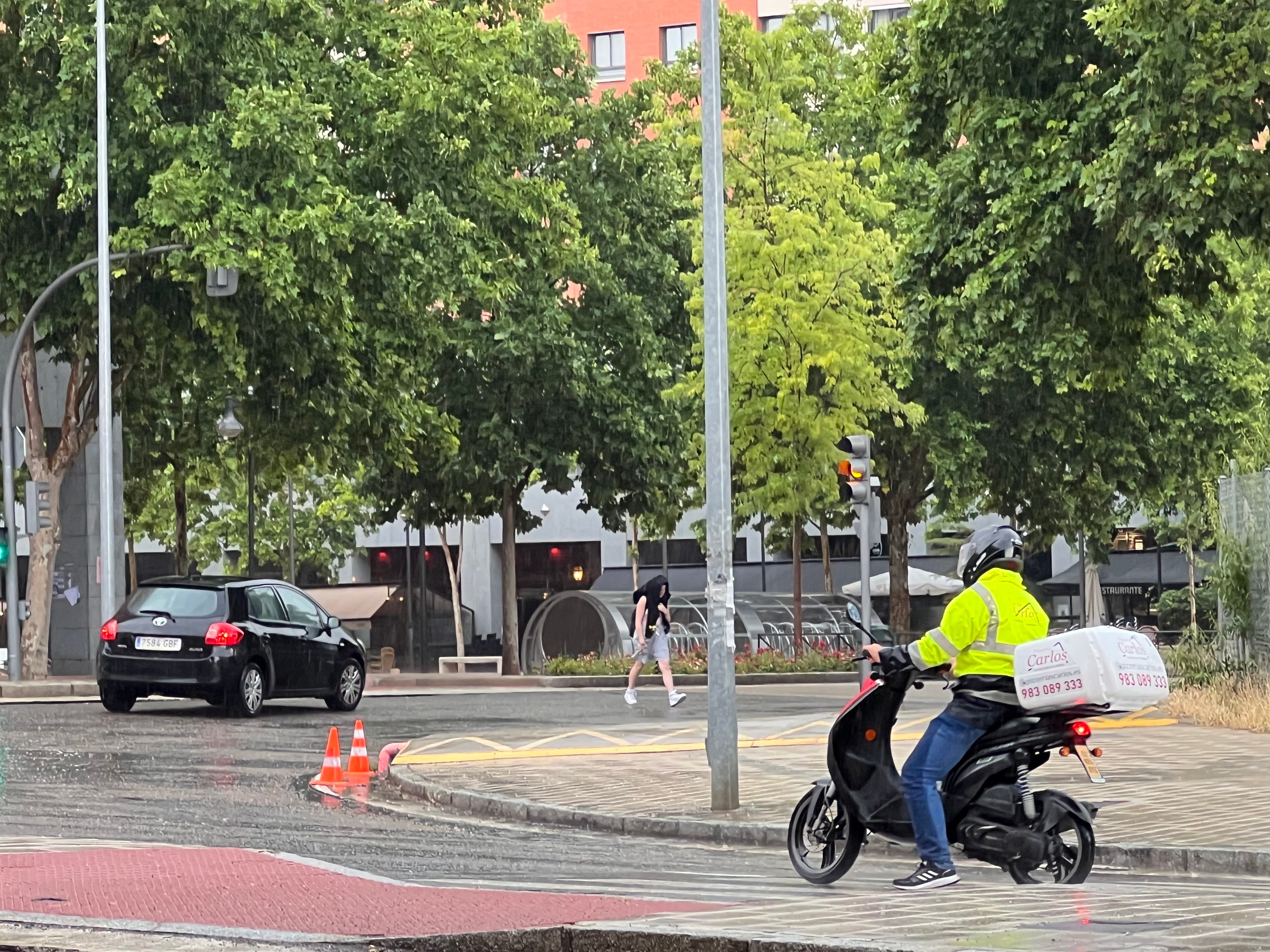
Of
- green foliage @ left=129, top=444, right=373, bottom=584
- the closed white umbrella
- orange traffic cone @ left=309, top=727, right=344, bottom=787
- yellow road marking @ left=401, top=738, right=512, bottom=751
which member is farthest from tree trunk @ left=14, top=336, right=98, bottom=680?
the closed white umbrella

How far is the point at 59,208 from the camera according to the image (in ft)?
102

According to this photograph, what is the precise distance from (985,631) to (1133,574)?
5265 centimetres

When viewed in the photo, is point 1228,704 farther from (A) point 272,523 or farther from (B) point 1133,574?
(A) point 272,523

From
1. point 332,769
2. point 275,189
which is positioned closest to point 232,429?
point 275,189

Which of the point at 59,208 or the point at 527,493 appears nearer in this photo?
the point at 59,208

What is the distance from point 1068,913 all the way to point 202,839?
245 inches

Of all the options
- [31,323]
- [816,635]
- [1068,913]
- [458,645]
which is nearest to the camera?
[1068,913]

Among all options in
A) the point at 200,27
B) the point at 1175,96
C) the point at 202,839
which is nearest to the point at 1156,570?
the point at 200,27

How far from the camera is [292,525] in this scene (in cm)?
5944

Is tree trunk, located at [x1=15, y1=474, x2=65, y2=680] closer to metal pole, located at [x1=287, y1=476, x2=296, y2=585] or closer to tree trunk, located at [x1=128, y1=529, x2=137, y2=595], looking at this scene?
tree trunk, located at [x1=128, y1=529, x2=137, y2=595]

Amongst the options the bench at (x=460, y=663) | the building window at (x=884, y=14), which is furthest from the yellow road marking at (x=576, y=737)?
the building window at (x=884, y=14)

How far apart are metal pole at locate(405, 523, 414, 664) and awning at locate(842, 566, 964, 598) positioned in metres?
12.6

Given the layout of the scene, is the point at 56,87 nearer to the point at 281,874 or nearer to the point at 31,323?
the point at 31,323

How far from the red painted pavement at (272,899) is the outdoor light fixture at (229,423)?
22599mm
